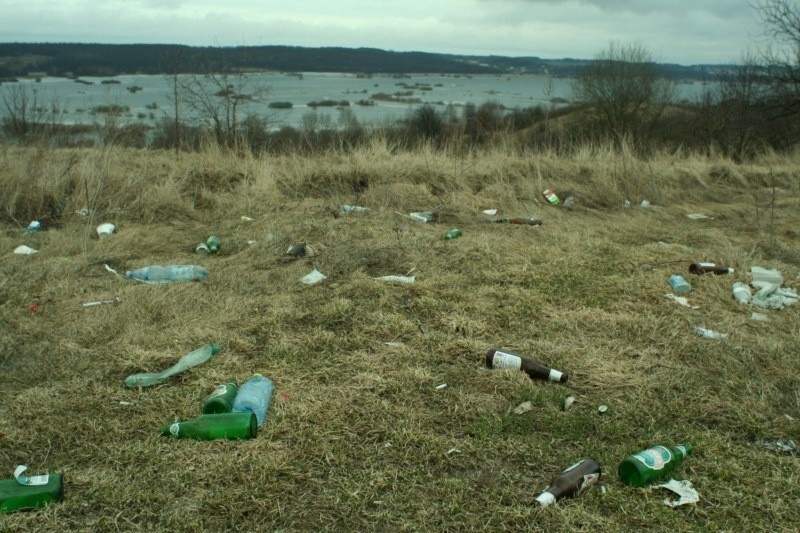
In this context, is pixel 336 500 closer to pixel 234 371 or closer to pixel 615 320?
pixel 234 371

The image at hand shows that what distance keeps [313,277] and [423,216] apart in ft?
7.79

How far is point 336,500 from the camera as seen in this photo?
2117 mm

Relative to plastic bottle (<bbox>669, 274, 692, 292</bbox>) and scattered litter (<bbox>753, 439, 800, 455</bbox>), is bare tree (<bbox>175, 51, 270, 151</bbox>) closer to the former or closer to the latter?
plastic bottle (<bbox>669, 274, 692, 292</bbox>)

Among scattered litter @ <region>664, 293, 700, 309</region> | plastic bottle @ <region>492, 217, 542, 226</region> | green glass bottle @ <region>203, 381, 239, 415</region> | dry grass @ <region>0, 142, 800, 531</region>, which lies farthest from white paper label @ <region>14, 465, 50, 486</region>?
plastic bottle @ <region>492, 217, 542, 226</region>

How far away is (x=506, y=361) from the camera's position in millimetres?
3041

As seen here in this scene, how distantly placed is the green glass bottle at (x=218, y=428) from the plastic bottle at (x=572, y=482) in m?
1.16

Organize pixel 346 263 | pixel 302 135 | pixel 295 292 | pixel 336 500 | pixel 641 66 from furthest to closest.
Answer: pixel 641 66
pixel 302 135
pixel 346 263
pixel 295 292
pixel 336 500

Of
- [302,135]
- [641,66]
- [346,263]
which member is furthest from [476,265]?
[641,66]

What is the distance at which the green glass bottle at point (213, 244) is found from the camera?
5326 mm

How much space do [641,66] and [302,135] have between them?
2056cm

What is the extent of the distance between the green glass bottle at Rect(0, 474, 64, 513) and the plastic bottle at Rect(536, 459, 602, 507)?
5.43ft

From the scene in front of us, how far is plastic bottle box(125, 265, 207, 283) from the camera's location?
4504 mm

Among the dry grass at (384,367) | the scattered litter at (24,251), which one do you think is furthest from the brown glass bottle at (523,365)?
the scattered litter at (24,251)

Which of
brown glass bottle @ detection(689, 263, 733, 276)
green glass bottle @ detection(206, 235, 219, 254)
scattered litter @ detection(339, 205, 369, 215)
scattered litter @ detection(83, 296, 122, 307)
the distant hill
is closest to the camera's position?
scattered litter @ detection(83, 296, 122, 307)
